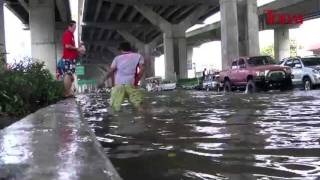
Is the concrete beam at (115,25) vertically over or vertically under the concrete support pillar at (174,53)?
over

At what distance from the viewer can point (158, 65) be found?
153250mm

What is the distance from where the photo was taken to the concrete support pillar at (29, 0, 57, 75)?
39562 millimetres

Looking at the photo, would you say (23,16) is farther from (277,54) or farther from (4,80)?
(4,80)

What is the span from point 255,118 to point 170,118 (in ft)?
6.22

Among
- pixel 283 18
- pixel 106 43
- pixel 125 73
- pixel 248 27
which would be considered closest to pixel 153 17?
pixel 283 18

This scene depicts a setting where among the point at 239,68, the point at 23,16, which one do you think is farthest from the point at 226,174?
the point at 23,16

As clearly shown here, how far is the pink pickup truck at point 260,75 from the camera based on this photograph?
85.3 ft

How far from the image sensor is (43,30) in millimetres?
39625

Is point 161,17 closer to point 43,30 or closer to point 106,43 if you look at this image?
point 43,30

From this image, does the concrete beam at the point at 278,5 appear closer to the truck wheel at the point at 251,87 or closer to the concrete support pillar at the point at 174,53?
the concrete support pillar at the point at 174,53

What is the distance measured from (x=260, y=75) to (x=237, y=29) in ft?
48.5

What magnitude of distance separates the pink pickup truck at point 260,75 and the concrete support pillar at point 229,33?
392 inches

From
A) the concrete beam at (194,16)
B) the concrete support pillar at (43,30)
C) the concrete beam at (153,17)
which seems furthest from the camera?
the concrete beam at (194,16)

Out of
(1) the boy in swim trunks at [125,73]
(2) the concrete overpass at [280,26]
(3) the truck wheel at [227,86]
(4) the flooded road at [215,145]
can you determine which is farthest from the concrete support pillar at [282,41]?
(1) the boy in swim trunks at [125,73]
